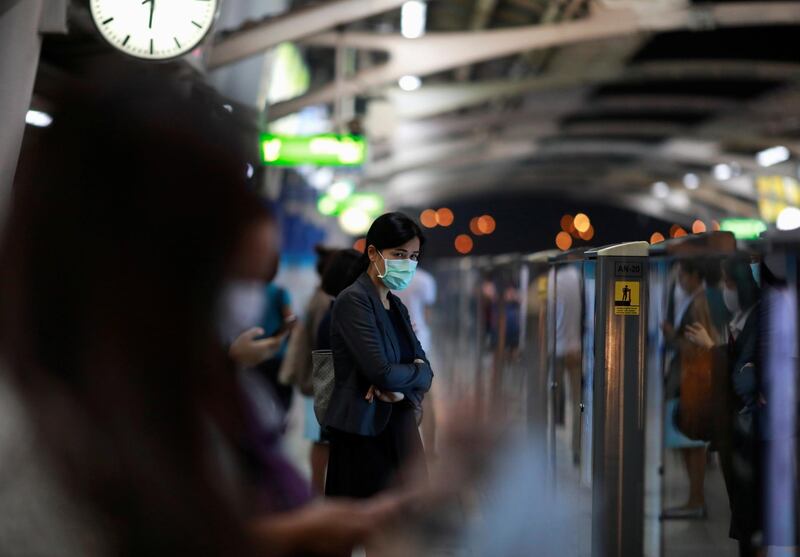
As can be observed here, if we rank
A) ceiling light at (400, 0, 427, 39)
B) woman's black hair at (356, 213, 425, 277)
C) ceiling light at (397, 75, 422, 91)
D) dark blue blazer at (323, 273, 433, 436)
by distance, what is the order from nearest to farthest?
dark blue blazer at (323, 273, 433, 436)
woman's black hair at (356, 213, 425, 277)
ceiling light at (400, 0, 427, 39)
ceiling light at (397, 75, 422, 91)

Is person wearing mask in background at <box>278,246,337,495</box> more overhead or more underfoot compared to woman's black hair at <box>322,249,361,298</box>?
more underfoot

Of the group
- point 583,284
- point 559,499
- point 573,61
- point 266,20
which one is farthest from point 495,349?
point 573,61

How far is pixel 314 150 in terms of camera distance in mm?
14234

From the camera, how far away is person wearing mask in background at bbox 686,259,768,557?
4.79 m

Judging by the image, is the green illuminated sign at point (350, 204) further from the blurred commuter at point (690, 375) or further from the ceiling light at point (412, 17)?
the blurred commuter at point (690, 375)

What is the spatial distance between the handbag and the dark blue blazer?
4cm

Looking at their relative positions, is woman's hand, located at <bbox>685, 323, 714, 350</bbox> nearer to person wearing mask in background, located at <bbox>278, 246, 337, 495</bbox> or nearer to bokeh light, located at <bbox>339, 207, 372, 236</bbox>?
person wearing mask in background, located at <bbox>278, 246, 337, 495</bbox>

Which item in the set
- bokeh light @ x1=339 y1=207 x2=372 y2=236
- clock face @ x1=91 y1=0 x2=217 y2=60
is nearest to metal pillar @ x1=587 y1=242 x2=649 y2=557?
clock face @ x1=91 y1=0 x2=217 y2=60

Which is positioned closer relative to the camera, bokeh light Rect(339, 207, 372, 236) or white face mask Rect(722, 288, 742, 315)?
white face mask Rect(722, 288, 742, 315)

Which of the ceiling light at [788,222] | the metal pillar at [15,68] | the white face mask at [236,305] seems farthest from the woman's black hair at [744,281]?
the metal pillar at [15,68]

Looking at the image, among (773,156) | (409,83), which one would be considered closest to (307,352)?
(409,83)

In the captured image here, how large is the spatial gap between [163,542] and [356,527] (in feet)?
0.94

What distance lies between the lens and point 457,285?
714 inches

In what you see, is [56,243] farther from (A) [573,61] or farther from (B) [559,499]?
(A) [573,61]
